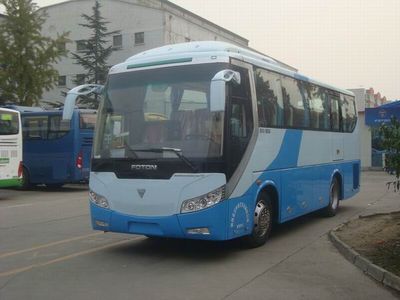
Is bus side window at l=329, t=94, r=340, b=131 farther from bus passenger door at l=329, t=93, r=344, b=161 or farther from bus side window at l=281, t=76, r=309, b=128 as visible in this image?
bus side window at l=281, t=76, r=309, b=128

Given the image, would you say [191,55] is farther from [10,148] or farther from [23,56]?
[23,56]

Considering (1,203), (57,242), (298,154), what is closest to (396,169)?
(298,154)

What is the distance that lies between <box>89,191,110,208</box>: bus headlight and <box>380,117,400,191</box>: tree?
4.33m

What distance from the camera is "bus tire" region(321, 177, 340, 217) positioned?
1276 centimetres

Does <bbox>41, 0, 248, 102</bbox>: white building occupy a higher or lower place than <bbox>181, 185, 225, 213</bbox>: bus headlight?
higher

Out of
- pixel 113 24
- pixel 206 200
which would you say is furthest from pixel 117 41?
pixel 206 200

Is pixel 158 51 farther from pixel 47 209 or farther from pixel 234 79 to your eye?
pixel 47 209

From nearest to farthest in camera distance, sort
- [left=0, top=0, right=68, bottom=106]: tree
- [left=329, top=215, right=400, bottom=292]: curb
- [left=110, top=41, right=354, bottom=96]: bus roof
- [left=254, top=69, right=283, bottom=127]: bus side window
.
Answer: [left=329, top=215, right=400, bottom=292]: curb, [left=110, top=41, right=354, bottom=96]: bus roof, [left=254, top=69, right=283, bottom=127]: bus side window, [left=0, top=0, right=68, bottom=106]: tree

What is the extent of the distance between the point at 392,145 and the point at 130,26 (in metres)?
47.1

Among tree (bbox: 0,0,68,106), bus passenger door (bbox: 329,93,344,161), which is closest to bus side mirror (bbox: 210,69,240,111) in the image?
bus passenger door (bbox: 329,93,344,161)

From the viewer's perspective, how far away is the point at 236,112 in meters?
8.05

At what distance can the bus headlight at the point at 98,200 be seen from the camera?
8273mm

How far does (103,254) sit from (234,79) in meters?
3.40

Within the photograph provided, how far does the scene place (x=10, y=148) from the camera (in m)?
17.9
